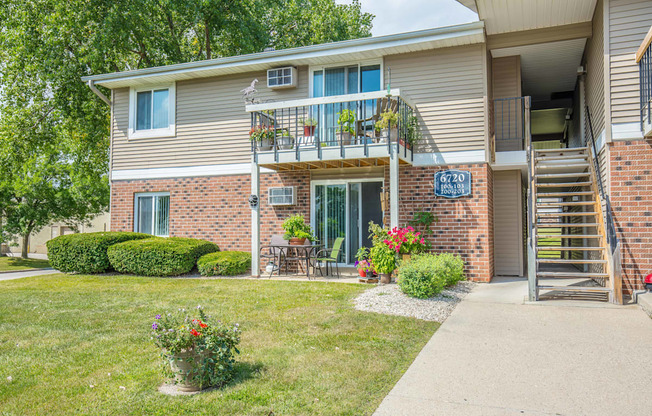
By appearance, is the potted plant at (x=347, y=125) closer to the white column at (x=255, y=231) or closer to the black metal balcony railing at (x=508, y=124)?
the white column at (x=255, y=231)

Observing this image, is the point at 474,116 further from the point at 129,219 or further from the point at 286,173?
the point at 129,219

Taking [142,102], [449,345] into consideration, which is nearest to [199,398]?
[449,345]

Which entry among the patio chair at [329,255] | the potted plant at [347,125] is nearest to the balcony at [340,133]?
the potted plant at [347,125]

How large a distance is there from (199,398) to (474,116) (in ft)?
26.3

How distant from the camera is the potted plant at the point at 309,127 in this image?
992cm

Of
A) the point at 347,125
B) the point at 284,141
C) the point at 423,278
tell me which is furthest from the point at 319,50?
the point at 423,278

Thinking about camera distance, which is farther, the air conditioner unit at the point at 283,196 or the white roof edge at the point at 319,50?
the air conditioner unit at the point at 283,196

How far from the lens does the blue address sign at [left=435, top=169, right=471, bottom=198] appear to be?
31.1ft

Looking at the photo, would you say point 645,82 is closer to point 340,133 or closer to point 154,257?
point 340,133

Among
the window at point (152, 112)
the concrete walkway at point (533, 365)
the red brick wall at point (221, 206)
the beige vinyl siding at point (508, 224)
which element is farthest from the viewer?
the window at point (152, 112)

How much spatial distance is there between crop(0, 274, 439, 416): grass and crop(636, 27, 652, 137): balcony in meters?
4.84

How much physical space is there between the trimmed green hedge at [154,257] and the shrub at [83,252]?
298 mm

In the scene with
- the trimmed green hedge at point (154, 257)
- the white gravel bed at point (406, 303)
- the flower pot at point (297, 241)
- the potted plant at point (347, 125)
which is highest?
the potted plant at point (347, 125)

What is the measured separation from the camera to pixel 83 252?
10.8 metres
